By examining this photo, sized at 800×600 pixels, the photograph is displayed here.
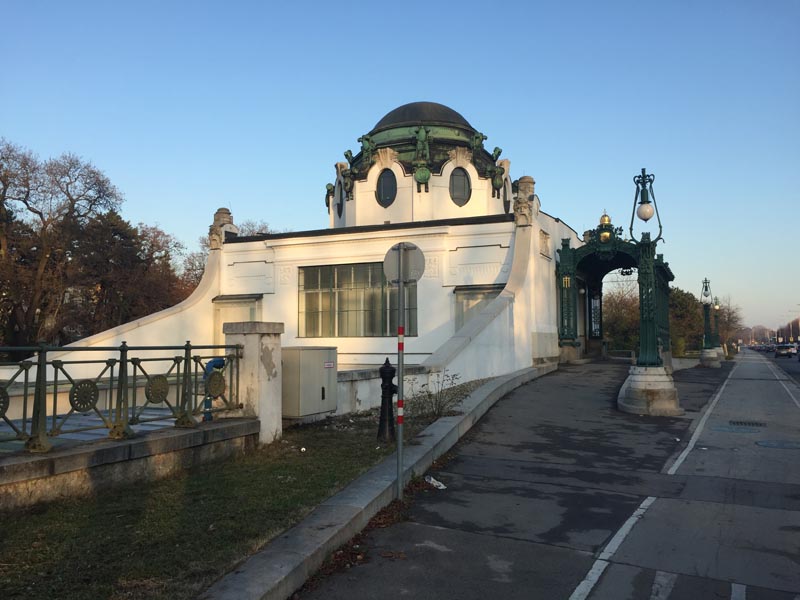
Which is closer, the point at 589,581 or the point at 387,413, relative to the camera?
the point at 589,581

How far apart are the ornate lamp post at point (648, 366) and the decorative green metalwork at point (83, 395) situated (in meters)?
11.3

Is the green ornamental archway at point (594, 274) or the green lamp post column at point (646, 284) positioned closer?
the green lamp post column at point (646, 284)

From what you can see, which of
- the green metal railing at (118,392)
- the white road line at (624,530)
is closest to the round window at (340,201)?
the green metal railing at (118,392)

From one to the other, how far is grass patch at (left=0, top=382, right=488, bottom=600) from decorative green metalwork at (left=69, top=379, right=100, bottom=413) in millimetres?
946

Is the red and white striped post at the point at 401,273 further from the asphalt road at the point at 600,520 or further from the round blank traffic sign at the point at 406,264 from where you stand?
the asphalt road at the point at 600,520

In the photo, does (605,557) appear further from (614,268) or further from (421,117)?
(421,117)

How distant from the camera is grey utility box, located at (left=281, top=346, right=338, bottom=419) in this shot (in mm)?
9969

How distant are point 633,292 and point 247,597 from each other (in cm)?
7725

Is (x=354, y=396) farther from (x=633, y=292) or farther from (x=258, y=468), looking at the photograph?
(x=633, y=292)

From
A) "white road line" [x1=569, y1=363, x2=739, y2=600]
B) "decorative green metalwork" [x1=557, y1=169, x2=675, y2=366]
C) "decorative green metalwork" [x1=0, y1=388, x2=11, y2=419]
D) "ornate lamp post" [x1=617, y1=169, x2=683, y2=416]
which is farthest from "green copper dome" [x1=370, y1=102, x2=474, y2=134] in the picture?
"decorative green metalwork" [x1=0, y1=388, x2=11, y2=419]

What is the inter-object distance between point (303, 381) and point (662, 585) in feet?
20.8

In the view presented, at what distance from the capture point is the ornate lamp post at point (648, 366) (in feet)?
45.6

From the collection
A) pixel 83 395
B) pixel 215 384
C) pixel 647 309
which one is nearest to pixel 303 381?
pixel 215 384

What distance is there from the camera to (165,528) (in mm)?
5570
